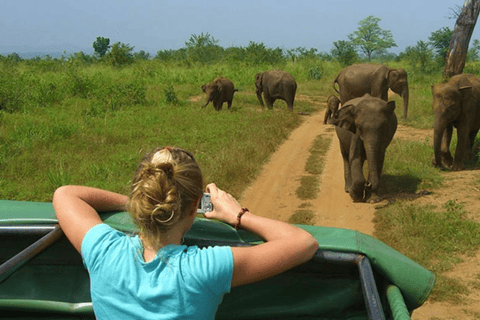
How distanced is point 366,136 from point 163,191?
6.26 meters

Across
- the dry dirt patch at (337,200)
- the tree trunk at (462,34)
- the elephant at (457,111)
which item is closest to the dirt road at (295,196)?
the dry dirt patch at (337,200)

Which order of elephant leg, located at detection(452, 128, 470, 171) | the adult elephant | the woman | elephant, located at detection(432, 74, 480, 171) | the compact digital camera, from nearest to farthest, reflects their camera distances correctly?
the woman, the compact digital camera, elephant, located at detection(432, 74, 480, 171), elephant leg, located at detection(452, 128, 470, 171), the adult elephant

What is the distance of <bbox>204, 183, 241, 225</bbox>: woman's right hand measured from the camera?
2190 millimetres

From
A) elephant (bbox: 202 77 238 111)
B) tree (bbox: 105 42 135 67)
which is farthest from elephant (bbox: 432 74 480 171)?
tree (bbox: 105 42 135 67)

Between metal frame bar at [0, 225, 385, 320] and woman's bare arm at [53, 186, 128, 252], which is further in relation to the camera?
woman's bare arm at [53, 186, 128, 252]

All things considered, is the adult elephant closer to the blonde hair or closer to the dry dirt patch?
the dry dirt patch

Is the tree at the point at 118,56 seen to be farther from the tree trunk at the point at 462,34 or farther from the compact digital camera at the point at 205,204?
the compact digital camera at the point at 205,204

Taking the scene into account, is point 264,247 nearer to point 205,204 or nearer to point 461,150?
point 205,204

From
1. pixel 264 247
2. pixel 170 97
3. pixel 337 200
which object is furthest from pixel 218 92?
pixel 264 247

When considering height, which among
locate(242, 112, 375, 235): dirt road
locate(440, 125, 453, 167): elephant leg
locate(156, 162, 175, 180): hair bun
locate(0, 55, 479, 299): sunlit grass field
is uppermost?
locate(156, 162, 175, 180): hair bun

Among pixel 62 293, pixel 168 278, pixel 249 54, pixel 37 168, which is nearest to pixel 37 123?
pixel 37 168

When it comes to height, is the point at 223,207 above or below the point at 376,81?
above

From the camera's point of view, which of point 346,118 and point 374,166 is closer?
point 374,166

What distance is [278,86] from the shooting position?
684 inches
